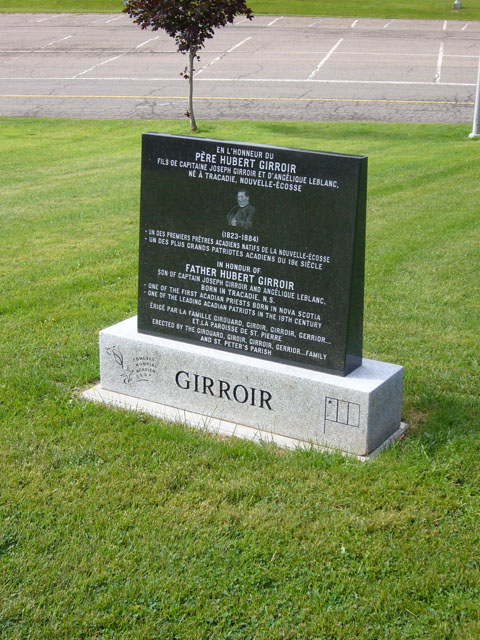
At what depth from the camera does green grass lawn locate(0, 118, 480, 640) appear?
12.2 ft

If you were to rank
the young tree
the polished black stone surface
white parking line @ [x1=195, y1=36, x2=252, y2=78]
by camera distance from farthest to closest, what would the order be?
white parking line @ [x1=195, y1=36, x2=252, y2=78]
the young tree
the polished black stone surface

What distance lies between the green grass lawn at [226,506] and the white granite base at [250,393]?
21 cm

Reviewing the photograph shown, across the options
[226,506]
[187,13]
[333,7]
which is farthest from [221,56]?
[226,506]

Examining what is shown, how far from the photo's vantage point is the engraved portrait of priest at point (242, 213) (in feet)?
17.2

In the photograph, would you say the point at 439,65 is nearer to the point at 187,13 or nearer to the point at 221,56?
the point at 221,56

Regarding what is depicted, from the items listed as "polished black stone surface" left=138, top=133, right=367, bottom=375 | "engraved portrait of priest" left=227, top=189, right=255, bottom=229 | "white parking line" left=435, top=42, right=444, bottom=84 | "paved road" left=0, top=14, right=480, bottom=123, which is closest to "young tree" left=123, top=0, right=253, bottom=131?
"paved road" left=0, top=14, right=480, bottom=123

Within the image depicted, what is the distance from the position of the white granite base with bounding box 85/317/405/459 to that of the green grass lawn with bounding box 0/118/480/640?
0.21 m

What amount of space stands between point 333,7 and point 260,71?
1601 centimetres

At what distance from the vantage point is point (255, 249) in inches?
208

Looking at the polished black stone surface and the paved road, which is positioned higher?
the paved road

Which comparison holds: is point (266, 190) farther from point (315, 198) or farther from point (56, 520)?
point (56, 520)

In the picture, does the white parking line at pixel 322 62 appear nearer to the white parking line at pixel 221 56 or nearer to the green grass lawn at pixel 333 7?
the white parking line at pixel 221 56

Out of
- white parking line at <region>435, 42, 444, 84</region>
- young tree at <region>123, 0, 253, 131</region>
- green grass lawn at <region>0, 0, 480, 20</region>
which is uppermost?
green grass lawn at <region>0, 0, 480, 20</region>

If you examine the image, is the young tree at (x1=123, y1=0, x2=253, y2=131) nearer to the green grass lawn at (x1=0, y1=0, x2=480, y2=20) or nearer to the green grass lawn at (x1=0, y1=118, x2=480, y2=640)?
the green grass lawn at (x1=0, y1=118, x2=480, y2=640)
